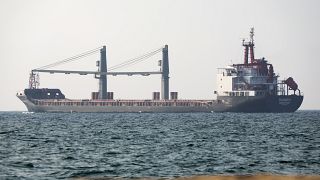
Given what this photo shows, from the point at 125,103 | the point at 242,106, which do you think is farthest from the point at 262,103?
the point at 125,103

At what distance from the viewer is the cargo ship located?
140875 mm

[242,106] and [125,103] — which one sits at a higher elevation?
[125,103]

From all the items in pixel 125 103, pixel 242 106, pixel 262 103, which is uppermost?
pixel 125 103

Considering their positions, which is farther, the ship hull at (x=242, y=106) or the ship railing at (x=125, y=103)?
the ship railing at (x=125, y=103)

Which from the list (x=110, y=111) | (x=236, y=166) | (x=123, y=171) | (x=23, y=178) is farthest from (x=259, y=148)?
(x=110, y=111)

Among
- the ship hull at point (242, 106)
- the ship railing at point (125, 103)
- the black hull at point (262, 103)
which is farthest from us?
the ship railing at point (125, 103)

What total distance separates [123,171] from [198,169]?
3.04 meters

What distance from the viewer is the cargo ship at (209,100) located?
141 meters

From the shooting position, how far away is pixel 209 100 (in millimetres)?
150000

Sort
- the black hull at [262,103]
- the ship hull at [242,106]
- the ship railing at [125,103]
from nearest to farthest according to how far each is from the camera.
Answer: the black hull at [262,103] < the ship hull at [242,106] < the ship railing at [125,103]

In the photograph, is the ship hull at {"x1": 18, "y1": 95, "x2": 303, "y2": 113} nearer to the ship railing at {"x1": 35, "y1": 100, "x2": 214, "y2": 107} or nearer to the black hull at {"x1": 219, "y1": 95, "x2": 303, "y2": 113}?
the black hull at {"x1": 219, "y1": 95, "x2": 303, "y2": 113}

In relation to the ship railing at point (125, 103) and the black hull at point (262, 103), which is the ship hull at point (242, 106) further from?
the ship railing at point (125, 103)

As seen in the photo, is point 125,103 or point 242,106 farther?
point 125,103

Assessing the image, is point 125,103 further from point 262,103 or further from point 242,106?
point 262,103
